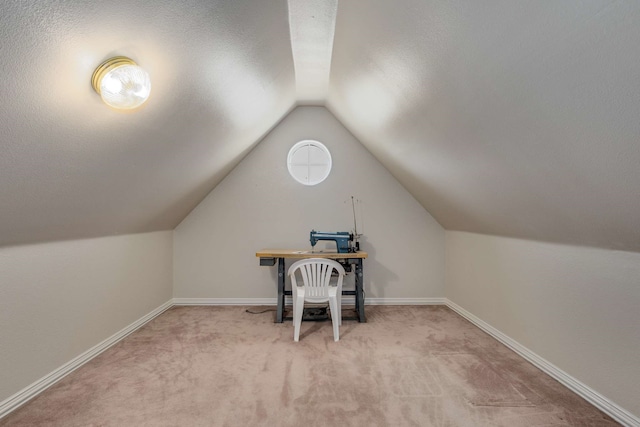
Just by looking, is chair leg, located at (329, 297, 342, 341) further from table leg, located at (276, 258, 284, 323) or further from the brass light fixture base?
the brass light fixture base

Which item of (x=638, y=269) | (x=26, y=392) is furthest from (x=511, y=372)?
(x=26, y=392)

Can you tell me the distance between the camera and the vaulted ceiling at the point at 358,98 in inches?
46.0

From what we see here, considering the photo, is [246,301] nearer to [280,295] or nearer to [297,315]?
[280,295]

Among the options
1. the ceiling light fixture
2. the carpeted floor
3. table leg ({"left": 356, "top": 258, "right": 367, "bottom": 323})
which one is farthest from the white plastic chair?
the ceiling light fixture

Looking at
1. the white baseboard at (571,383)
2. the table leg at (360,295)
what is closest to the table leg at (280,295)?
the table leg at (360,295)

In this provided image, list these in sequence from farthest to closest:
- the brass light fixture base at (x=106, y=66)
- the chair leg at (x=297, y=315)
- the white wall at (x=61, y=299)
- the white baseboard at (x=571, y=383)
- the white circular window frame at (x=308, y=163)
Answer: the white circular window frame at (x=308, y=163)
the chair leg at (x=297, y=315)
the white wall at (x=61, y=299)
the white baseboard at (x=571, y=383)
the brass light fixture base at (x=106, y=66)

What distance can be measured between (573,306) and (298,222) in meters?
2.98

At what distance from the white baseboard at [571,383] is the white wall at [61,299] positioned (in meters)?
3.56

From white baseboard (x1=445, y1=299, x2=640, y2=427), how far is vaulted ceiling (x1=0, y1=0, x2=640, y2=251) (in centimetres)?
93

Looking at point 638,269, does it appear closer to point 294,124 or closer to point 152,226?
point 294,124

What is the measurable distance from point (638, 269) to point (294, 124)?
12.0 ft

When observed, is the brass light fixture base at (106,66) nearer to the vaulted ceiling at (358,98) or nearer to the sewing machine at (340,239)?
the vaulted ceiling at (358,98)

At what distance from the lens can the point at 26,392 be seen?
6.66 feet

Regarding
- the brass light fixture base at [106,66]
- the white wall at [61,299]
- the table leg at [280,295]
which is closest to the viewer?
the brass light fixture base at [106,66]
